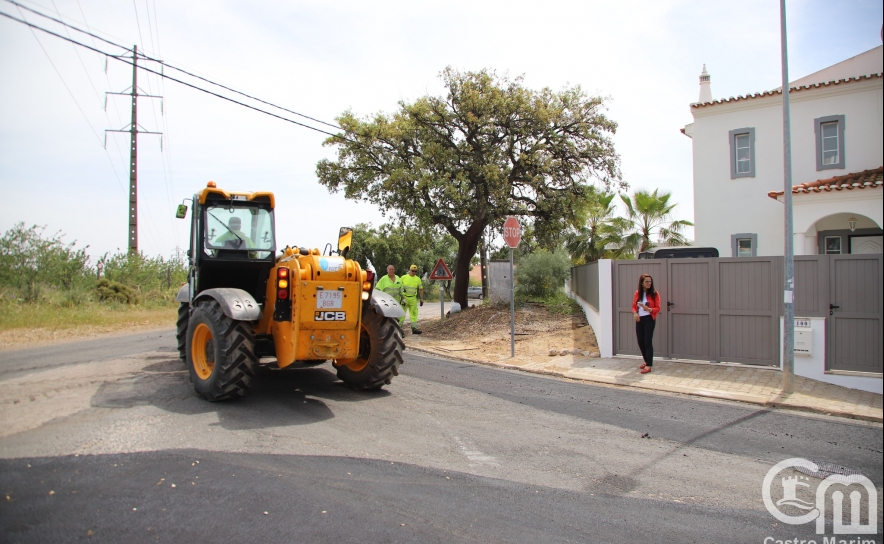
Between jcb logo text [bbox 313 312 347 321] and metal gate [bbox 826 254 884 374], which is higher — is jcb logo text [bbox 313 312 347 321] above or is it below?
below

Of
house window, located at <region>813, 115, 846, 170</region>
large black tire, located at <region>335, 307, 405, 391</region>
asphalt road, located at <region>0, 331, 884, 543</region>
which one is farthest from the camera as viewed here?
large black tire, located at <region>335, 307, 405, 391</region>

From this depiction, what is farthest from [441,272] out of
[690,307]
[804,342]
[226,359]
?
[804,342]

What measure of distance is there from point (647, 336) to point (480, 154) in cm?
878

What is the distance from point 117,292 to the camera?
23359 mm

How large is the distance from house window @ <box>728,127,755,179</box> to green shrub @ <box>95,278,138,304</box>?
799 inches

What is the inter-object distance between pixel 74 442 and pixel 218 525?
1.88 m

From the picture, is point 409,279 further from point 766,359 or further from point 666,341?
point 766,359

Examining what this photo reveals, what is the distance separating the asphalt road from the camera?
11.8ft

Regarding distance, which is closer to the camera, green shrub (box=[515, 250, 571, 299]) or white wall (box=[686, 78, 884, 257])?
white wall (box=[686, 78, 884, 257])

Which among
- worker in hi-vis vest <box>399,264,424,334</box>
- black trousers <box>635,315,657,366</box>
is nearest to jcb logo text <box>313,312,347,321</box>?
black trousers <box>635,315,657,366</box>

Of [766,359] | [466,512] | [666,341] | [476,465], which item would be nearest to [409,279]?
[666,341]

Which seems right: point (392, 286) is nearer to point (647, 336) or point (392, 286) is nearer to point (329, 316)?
point (647, 336)

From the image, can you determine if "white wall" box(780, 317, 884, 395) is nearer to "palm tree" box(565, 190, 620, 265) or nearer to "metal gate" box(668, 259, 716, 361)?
"metal gate" box(668, 259, 716, 361)

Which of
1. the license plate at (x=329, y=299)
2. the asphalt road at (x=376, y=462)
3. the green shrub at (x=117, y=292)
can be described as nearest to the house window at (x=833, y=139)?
the asphalt road at (x=376, y=462)
